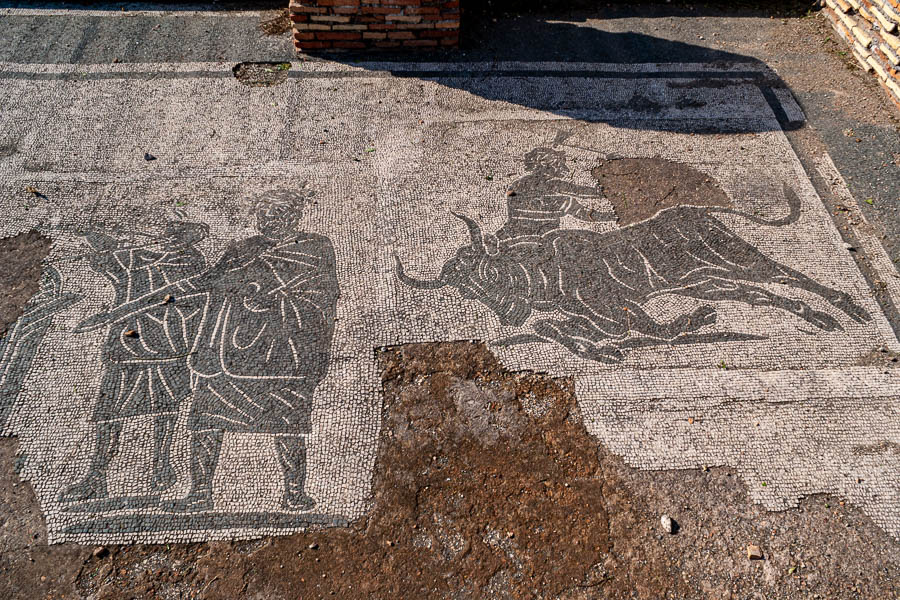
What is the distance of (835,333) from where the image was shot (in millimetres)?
4336

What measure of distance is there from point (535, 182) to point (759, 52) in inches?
147

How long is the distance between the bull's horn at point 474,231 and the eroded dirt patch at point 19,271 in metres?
3.27

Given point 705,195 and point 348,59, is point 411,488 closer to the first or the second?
point 705,195

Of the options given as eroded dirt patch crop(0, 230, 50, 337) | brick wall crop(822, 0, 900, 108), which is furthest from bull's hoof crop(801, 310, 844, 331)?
eroded dirt patch crop(0, 230, 50, 337)

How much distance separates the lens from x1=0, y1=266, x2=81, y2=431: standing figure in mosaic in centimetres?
390

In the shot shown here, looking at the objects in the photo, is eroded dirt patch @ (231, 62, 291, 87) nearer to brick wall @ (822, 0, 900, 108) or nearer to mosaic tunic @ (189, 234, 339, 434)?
mosaic tunic @ (189, 234, 339, 434)

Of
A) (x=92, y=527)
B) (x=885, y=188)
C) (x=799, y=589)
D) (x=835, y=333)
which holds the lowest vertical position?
(x=92, y=527)

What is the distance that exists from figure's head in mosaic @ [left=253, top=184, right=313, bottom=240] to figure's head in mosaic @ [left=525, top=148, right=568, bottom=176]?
6.72 feet

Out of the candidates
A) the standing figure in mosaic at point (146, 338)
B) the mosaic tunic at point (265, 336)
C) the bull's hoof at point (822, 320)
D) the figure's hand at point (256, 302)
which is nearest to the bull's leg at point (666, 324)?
the bull's hoof at point (822, 320)

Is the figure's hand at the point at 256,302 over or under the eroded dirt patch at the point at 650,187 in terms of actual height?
under

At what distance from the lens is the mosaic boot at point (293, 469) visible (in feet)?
11.4

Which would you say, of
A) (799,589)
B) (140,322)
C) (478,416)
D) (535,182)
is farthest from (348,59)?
(799,589)

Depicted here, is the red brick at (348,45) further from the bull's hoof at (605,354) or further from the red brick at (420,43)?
the bull's hoof at (605,354)

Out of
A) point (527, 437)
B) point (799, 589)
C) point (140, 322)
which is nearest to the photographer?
point (799, 589)
